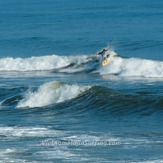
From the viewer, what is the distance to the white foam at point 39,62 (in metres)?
44.5

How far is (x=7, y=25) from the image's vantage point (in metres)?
75.4

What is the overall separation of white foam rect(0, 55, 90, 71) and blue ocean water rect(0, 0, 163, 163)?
17mm

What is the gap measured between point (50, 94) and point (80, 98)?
4.77ft

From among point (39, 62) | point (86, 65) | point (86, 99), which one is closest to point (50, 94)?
point (86, 99)

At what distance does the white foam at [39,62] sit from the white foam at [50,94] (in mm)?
13533

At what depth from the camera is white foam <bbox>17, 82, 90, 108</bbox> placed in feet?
95.4

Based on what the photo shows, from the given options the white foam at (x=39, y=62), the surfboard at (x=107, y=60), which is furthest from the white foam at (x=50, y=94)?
the white foam at (x=39, y=62)

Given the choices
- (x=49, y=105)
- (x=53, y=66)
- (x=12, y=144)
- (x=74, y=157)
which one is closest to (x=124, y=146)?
(x=74, y=157)

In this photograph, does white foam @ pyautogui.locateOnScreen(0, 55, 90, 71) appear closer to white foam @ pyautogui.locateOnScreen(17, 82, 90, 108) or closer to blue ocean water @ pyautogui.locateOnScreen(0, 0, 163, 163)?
blue ocean water @ pyautogui.locateOnScreen(0, 0, 163, 163)

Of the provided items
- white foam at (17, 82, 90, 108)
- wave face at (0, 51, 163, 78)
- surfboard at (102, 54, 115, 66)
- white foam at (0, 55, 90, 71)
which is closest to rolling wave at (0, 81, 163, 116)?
white foam at (17, 82, 90, 108)

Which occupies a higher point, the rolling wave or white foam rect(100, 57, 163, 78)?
white foam rect(100, 57, 163, 78)

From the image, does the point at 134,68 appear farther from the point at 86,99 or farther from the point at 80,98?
the point at 86,99

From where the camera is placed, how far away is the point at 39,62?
4562 centimetres

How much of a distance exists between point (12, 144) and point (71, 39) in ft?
124
